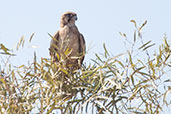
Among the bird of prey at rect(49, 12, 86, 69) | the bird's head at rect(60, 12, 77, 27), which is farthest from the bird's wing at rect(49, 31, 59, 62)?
the bird's head at rect(60, 12, 77, 27)

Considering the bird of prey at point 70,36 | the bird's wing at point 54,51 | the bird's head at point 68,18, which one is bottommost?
the bird's wing at point 54,51

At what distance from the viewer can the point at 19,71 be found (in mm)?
3305

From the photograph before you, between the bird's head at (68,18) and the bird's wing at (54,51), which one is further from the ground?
the bird's head at (68,18)

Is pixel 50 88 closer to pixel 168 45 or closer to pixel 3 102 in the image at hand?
pixel 3 102

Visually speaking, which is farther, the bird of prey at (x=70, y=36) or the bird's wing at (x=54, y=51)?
the bird of prey at (x=70, y=36)

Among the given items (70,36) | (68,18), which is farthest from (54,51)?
(68,18)

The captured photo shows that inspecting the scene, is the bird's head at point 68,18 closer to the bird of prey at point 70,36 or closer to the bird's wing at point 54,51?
the bird of prey at point 70,36

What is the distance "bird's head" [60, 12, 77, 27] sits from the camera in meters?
6.22

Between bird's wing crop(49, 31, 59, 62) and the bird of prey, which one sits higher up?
the bird of prey

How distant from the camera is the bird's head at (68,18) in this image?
20.4ft

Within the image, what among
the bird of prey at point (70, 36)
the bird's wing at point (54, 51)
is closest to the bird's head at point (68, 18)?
the bird of prey at point (70, 36)

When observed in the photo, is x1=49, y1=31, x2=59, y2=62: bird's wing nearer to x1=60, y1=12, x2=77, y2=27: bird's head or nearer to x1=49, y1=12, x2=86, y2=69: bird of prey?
x1=49, y1=12, x2=86, y2=69: bird of prey

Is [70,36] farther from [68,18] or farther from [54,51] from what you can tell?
[54,51]

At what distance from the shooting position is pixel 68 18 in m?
6.27
